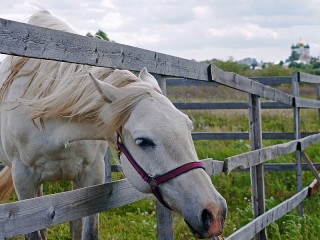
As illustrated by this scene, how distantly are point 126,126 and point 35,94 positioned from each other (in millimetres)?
956

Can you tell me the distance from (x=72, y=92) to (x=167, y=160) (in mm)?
768

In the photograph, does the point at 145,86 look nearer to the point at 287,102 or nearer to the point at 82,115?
the point at 82,115

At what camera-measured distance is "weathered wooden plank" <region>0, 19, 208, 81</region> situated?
93.9 inches

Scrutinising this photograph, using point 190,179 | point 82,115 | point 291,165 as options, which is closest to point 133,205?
point 291,165

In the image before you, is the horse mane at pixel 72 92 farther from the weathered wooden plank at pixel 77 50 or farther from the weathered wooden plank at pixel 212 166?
the weathered wooden plank at pixel 212 166

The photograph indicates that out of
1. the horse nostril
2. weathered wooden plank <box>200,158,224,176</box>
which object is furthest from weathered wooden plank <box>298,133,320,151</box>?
the horse nostril

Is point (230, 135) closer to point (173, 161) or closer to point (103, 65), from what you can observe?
point (103, 65)

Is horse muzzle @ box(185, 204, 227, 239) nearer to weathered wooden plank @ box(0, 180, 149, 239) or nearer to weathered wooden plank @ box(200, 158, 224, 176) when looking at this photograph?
weathered wooden plank @ box(0, 180, 149, 239)

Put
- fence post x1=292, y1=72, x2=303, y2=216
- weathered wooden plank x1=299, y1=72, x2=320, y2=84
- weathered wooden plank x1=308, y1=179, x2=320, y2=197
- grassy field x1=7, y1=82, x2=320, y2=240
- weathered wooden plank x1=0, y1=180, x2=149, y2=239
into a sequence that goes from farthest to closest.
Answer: weathered wooden plank x1=299, y1=72, x2=320, y2=84, fence post x1=292, y1=72, x2=303, y2=216, weathered wooden plank x1=308, y1=179, x2=320, y2=197, grassy field x1=7, y1=82, x2=320, y2=240, weathered wooden plank x1=0, y1=180, x2=149, y2=239

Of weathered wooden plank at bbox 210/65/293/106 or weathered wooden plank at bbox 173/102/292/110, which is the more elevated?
weathered wooden plank at bbox 210/65/293/106

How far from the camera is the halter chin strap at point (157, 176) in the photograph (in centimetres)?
261

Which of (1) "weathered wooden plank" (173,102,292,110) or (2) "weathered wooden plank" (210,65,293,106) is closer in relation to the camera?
(2) "weathered wooden plank" (210,65,293,106)

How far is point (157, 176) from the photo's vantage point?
2676mm

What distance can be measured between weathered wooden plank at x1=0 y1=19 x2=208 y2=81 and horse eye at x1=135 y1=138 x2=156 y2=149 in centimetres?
47
